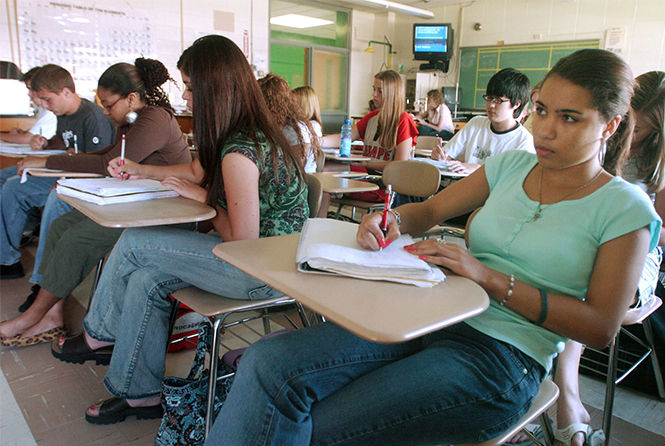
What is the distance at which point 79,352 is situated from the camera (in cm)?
181

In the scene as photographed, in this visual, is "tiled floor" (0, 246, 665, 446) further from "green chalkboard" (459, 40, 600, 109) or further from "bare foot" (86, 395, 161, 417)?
"green chalkboard" (459, 40, 600, 109)

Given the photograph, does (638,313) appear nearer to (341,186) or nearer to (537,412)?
(537,412)

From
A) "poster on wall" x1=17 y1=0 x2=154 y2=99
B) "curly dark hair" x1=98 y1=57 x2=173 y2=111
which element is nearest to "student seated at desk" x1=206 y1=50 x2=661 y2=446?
"curly dark hair" x1=98 y1=57 x2=173 y2=111

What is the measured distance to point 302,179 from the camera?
1.64m

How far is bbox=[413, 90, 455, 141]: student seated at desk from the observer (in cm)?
700

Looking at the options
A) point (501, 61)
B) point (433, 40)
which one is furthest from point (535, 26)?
point (433, 40)

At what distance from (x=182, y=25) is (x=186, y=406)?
22.5 ft

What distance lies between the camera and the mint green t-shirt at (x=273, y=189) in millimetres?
1470

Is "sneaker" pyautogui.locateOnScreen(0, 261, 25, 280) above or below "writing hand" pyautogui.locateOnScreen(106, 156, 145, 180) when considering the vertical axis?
below

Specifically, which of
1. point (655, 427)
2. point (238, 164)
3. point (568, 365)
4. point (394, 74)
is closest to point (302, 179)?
point (238, 164)

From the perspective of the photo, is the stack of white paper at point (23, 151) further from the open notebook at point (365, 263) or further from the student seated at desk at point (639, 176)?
the student seated at desk at point (639, 176)

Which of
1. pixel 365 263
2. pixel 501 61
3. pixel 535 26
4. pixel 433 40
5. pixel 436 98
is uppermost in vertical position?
pixel 535 26

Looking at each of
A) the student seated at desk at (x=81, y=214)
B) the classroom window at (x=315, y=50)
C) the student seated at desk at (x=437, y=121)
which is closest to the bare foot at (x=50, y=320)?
the student seated at desk at (x=81, y=214)

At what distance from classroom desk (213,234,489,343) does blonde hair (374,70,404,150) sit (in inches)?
109
